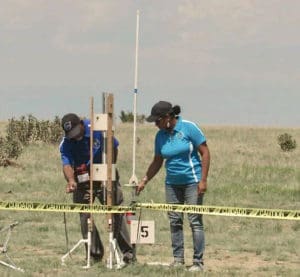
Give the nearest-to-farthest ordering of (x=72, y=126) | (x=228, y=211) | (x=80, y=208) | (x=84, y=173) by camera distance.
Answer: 1. (x=72, y=126)
2. (x=80, y=208)
3. (x=84, y=173)
4. (x=228, y=211)

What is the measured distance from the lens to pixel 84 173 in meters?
8.88

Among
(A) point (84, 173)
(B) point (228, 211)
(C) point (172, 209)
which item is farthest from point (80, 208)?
(B) point (228, 211)

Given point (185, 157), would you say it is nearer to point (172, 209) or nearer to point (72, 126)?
point (172, 209)

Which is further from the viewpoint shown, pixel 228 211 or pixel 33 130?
pixel 33 130

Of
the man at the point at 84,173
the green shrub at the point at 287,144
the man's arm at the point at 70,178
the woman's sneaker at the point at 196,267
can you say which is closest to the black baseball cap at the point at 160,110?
the man at the point at 84,173

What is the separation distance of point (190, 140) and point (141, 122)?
49.7 meters

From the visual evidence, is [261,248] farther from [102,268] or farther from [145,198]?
[145,198]

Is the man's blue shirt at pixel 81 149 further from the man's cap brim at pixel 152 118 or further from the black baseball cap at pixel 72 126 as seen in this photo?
the man's cap brim at pixel 152 118

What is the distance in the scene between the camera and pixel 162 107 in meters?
8.40

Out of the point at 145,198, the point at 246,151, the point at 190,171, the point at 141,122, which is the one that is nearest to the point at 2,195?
the point at 145,198

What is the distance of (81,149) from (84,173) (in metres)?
0.27

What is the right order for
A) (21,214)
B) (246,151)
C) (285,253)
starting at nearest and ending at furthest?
(285,253), (21,214), (246,151)

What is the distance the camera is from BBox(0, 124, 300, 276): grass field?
884cm

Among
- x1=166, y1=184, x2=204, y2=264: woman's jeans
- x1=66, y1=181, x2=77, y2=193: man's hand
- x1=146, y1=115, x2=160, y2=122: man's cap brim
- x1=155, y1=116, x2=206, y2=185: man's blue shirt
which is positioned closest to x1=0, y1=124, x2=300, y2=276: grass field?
x1=166, y1=184, x2=204, y2=264: woman's jeans
